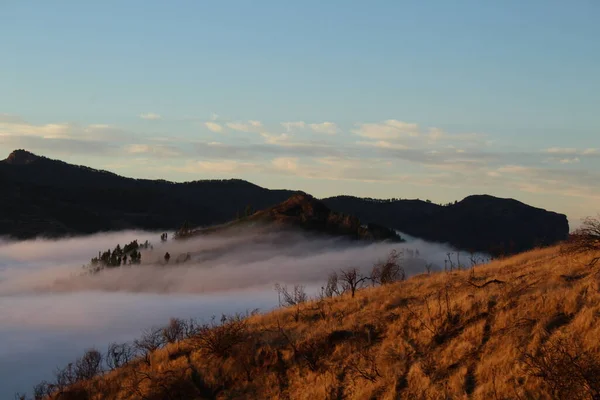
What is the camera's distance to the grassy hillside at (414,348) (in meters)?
17.3

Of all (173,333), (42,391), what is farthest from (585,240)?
(42,391)

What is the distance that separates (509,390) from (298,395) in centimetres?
761

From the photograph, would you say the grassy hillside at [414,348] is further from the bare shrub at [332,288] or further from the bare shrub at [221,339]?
the bare shrub at [332,288]

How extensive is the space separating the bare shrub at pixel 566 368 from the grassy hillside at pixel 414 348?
0.12 feet

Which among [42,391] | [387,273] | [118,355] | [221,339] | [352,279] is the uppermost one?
[352,279]

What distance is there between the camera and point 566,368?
1598 centimetres

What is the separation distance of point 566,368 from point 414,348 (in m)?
6.10

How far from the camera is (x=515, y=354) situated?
1803cm

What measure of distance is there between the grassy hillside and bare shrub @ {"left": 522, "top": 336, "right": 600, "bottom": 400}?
0.12 ft

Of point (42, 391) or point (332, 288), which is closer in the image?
point (332, 288)

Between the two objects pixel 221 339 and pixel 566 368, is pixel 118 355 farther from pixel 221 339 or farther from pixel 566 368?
pixel 566 368

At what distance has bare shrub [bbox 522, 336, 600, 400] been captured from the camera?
15.2 m

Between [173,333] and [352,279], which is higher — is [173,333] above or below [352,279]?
below

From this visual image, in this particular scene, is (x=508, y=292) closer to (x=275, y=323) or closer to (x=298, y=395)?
(x=298, y=395)
